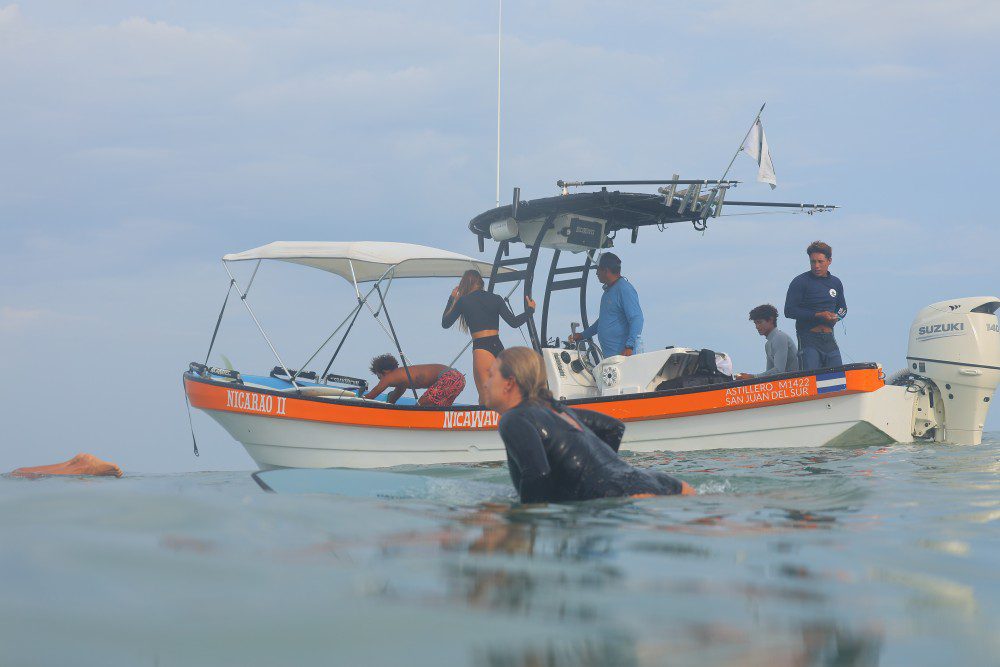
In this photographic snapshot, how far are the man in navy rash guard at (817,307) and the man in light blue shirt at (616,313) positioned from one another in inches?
70.1

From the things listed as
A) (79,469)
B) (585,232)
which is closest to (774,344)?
(585,232)

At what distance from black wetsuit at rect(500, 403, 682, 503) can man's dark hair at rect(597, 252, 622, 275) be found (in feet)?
19.1

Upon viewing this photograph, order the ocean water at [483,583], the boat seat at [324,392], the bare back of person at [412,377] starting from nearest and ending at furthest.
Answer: the ocean water at [483,583]
the bare back of person at [412,377]
the boat seat at [324,392]

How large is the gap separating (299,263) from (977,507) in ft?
31.0

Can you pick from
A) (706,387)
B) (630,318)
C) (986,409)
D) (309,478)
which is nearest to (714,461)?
(706,387)

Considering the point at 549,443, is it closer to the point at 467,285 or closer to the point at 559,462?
the point at 559,462

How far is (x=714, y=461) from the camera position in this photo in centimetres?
871

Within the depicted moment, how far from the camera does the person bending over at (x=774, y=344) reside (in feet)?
35.1

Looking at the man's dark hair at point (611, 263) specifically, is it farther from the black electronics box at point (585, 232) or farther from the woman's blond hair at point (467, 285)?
the woman's blond hair at point (467, 285)

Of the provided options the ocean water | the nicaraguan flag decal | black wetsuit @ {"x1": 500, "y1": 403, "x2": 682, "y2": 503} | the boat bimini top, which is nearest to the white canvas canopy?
the boat bimini top

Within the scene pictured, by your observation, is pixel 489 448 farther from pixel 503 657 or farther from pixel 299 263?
pixel 503 657

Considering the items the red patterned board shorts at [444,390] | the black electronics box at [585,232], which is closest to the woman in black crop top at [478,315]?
the red patterned board shorts at [444,390]

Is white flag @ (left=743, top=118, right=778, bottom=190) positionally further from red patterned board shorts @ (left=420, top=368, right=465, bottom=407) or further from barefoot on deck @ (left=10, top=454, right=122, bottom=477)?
barefoot on deck @ (left=10, top=454, right=122, bottom=477)

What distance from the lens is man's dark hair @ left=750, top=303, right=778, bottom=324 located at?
35.4 feet
